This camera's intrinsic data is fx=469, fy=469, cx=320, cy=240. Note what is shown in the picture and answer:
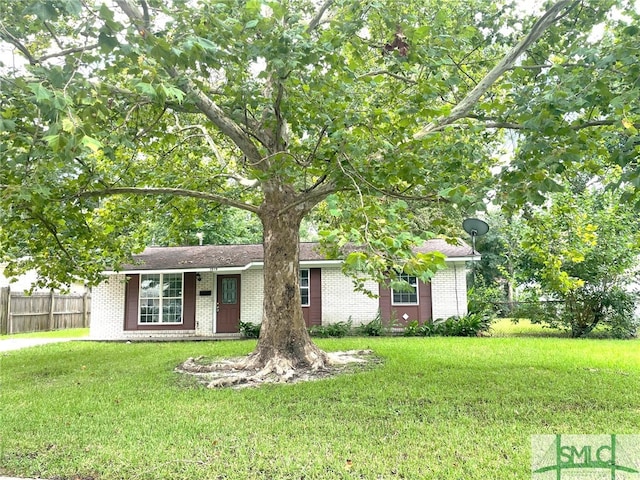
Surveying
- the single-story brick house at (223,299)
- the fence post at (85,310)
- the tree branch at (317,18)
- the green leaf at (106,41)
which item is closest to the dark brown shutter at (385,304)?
the single-story brick house at (223,299)

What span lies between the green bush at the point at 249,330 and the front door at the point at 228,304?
0.85 metres

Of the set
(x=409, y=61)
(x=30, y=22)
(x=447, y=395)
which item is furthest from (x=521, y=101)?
(x=30, y=22)

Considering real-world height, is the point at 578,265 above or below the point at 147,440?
above

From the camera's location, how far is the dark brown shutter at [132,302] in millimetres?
15781

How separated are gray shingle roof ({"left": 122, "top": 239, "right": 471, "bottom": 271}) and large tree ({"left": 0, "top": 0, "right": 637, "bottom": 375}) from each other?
16.6 feet

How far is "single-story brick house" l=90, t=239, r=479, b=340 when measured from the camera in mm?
15273

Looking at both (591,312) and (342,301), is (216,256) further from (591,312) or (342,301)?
(591,312)

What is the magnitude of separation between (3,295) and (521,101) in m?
18.3

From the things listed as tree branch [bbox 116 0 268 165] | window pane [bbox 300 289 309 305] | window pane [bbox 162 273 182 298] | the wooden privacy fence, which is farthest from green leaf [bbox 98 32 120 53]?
the wooden privacy fence

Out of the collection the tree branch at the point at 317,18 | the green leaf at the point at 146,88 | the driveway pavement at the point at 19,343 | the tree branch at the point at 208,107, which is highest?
the tree branch at the point at 317,18

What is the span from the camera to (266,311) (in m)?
8.70

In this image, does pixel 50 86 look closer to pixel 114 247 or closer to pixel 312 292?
pixel 114 247

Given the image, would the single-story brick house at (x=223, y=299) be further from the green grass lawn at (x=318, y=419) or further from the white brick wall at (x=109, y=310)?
the green grass lawn at (x=318, y=419)

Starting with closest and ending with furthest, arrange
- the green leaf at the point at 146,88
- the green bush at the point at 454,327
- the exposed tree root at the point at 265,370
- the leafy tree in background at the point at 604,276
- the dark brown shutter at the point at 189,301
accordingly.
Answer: the green leaf at the point at 146,88, the exposed tree root at the point at 265,370, the leafy tree in background at the point at 604,276, the green bush at the point at 454,327, the dark brown shutter at the point at 189,301
